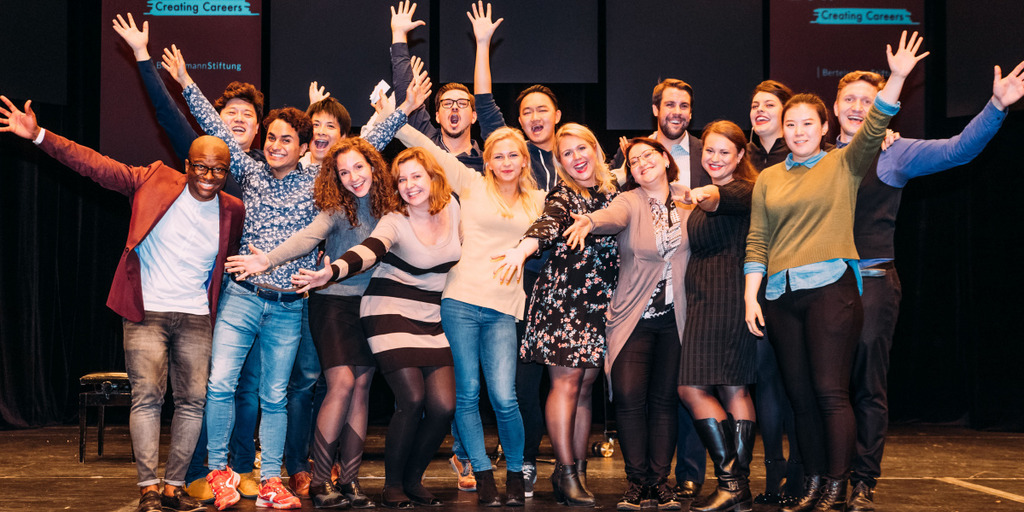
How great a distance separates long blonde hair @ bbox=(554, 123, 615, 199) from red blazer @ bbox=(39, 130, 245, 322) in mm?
1410

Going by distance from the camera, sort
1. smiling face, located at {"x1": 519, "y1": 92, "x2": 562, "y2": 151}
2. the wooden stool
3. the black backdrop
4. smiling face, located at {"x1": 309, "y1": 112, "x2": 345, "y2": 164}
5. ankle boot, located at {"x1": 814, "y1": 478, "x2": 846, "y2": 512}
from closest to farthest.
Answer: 1. ankle boot, located at {"x1": 814, "y1": 478, "x2": 846, "y2": 512}
2. smiling face, located at {"x1": 309, "y1": 112, "x2": 345, "y2": 164}
3. smiling face, located at {"x1": 519, "y1": 92, "x2": 562, "y2": 151}
4. the wooden stool
5. the black backdrop

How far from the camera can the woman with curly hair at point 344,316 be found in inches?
138

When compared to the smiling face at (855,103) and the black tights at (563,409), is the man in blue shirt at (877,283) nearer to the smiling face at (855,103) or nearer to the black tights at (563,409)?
the smiling face at (855,103)

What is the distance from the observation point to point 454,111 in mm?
4418

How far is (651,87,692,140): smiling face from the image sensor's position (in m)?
4.18

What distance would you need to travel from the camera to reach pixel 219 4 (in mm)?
6250

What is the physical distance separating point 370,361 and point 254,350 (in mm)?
620

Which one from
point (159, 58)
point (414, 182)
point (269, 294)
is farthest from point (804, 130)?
point (159, 58)

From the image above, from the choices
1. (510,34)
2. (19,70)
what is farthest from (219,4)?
(510,34)

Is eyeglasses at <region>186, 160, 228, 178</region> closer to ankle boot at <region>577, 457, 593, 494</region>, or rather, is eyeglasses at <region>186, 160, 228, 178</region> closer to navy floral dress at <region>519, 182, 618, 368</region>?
navy floral dress at <region>519, 182, 618, 368</region>

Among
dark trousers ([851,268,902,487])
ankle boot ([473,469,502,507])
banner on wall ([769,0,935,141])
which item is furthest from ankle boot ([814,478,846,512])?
banner on wall ([769,0,935,141])

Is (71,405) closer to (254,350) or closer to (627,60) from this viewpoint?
(254,350)

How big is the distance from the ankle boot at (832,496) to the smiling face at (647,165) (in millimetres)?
1390

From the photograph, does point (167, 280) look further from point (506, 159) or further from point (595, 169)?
point (595, 169)
